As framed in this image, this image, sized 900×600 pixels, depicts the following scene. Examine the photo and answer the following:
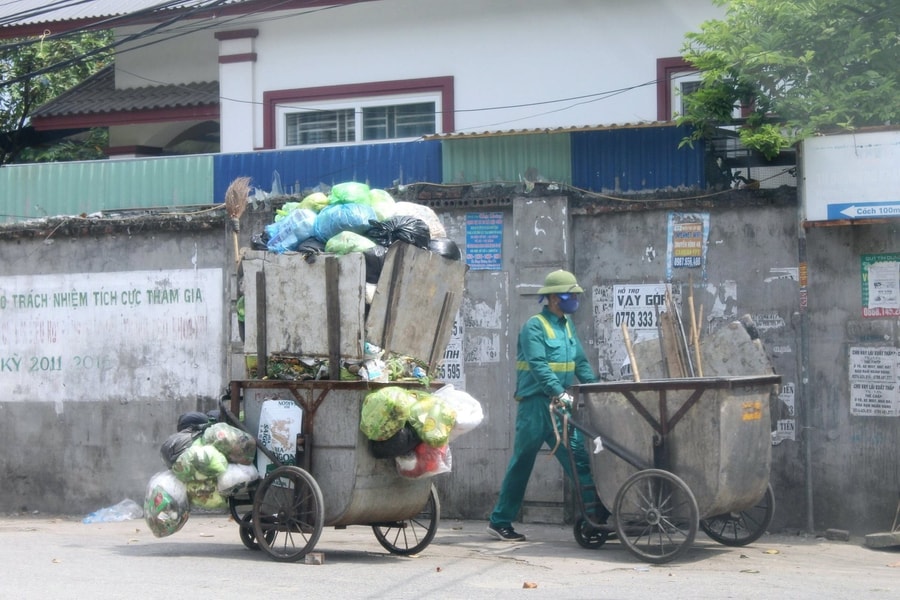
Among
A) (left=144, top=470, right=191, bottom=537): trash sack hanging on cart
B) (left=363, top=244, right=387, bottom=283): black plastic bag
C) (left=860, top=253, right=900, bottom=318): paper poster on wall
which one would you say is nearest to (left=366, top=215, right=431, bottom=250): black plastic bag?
(left=363, top=244, right=387, bottom=283): black plastic bag

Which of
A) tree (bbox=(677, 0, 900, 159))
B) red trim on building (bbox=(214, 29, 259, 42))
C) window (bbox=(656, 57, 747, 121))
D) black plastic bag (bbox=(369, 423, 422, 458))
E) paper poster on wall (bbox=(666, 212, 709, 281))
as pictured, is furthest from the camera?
red trim on building (bbox=(214, 29, 259, 42))

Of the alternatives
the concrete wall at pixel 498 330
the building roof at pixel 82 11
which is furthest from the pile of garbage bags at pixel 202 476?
the building roof at pixel 82 11

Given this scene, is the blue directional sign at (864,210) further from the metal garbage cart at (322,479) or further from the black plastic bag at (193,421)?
the black plastic bag at (193,421)

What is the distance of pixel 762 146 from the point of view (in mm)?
8461

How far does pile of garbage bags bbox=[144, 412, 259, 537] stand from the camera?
7.46 meters

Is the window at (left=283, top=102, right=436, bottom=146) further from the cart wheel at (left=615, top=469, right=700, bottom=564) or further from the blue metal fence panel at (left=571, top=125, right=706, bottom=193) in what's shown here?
the cart wheel at (left=615, top=469, right=700, bottom=564)

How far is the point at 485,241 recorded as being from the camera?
9.80 m

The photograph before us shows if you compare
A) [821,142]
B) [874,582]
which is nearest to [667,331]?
[821,142]

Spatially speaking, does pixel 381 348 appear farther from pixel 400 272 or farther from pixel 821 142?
pixel 821 142

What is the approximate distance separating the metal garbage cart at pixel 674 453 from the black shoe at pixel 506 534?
944 mm

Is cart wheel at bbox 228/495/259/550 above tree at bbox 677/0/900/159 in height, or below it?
below

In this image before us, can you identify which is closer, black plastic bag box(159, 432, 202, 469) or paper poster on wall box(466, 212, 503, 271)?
black plastic bag box(159, 432, 202, 469)

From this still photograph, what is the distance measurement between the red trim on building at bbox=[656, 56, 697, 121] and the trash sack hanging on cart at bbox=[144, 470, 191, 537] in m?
7.68

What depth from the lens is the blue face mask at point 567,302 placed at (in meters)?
8.35
